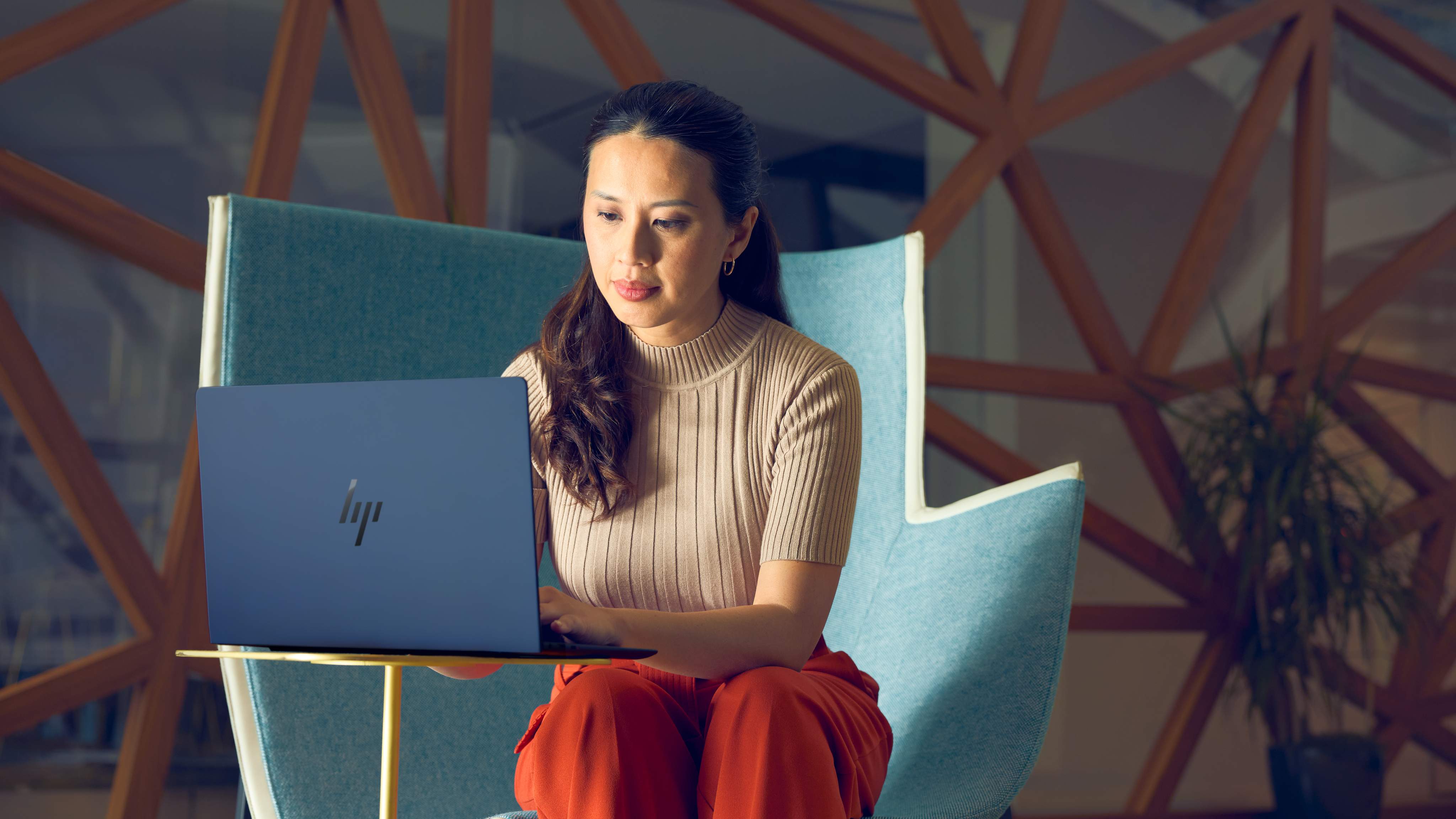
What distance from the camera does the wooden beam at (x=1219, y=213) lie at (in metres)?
3.15

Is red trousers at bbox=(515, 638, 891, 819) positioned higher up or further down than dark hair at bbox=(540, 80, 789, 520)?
further down

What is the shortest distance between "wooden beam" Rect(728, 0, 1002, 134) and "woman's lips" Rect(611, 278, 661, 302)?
168 cm

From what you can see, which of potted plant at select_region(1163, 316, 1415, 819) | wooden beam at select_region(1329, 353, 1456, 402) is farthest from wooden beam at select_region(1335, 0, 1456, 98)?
potted plant at select_region(1163, 316, 1415, 819)

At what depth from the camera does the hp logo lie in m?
0.82

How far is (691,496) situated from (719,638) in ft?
0.88

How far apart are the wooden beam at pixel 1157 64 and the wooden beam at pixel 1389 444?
3.57ft

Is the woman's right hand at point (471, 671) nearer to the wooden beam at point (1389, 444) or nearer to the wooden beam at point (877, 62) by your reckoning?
the wooden beam at point (877, 62)

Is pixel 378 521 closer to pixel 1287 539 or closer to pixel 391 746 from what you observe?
pixel 391 746


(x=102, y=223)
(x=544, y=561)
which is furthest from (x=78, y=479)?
(x=544, y=561)

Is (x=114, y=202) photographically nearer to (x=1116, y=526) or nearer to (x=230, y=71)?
(x=230, y=71)

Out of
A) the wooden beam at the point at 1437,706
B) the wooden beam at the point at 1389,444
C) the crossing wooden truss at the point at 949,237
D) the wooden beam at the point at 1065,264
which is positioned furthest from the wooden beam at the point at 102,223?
the wooden beam at the point at 1437,706

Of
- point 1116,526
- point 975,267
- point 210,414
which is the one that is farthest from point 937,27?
point 210,414

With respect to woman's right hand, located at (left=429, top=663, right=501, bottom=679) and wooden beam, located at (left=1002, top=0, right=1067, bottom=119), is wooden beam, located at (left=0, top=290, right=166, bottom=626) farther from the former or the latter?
wooden beam, located at (left=1002, top=0, right=1067, bottom=119)

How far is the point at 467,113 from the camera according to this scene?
2.33m
